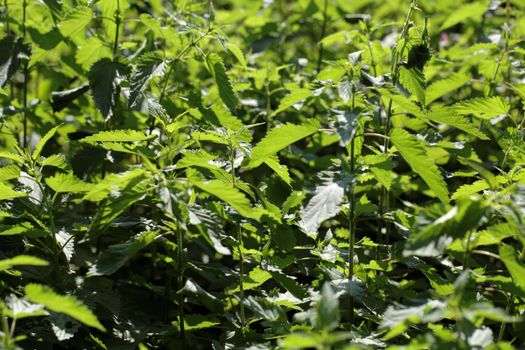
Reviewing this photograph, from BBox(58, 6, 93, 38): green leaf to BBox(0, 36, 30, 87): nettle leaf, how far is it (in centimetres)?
26

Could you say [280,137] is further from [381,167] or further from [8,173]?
[8,173]

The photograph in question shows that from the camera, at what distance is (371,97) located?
341 centimetres

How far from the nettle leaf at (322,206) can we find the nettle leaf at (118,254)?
0.54 m

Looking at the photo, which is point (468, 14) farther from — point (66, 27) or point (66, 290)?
point (66, 290)

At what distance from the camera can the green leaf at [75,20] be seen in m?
2.84

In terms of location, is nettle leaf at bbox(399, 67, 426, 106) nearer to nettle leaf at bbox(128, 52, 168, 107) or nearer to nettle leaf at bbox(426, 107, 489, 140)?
nettle leaf at bbox(426, 107, 489, 140)

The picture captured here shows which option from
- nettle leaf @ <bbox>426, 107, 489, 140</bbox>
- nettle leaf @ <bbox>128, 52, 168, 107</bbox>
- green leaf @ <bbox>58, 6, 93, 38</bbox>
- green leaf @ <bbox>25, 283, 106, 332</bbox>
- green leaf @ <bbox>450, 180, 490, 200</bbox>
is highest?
green leaf @ <bbox>58, 6, 93, 38</bbox>

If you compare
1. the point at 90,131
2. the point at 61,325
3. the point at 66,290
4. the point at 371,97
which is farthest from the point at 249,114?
the point at 61,325

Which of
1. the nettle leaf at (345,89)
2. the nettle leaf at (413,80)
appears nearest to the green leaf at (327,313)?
the nettle leaf at (345,89)

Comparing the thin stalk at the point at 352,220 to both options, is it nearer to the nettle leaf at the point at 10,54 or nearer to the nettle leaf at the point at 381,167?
the nettle leaf at the point at 381,167

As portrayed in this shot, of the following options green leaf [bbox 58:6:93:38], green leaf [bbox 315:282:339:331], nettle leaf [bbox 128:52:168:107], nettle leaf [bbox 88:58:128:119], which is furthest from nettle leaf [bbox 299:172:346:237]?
green leaf [bbox 58:6:93:38]

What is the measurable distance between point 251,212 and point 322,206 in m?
0.23

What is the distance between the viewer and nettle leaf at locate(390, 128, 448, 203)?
2135 millimetres

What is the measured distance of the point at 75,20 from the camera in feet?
9.39
